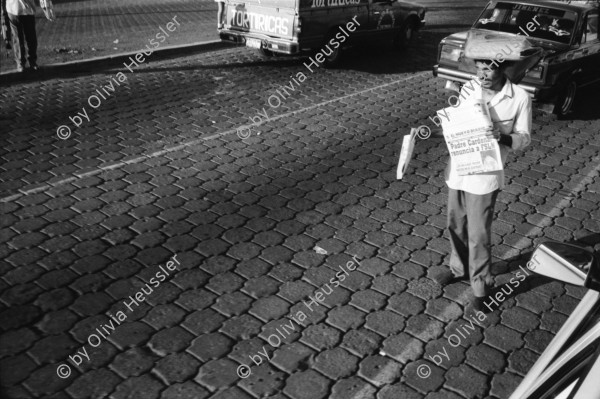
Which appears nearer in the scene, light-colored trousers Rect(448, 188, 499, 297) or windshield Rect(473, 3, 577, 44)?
light-colored trousers Rect(448, 188, 499, 297)

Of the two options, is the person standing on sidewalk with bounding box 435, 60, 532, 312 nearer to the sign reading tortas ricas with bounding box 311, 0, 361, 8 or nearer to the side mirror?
the side mirror

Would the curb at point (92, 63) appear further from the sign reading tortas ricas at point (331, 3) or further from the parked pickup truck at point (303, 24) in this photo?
the sign reading tortas ricas at point (331, 3)

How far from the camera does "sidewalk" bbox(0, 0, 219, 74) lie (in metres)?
12.5

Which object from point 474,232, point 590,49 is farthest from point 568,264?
point 590,49

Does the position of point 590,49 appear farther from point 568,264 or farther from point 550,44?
point 568,264

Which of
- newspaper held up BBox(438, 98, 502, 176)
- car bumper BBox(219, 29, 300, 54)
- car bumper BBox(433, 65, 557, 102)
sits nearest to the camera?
newspaper held up BBox(438, 98, 502, 176)

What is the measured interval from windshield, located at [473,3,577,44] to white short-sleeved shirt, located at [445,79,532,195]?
5.79 m

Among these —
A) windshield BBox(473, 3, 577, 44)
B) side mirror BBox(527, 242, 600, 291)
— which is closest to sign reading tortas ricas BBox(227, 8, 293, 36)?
windshield BBox(473, 3, 577, 44)

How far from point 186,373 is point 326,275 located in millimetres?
1646

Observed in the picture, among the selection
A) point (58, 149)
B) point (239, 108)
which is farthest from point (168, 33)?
point (58, 149)

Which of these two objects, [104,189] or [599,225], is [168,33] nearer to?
[104,189]

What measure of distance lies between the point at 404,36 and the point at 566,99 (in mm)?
5285

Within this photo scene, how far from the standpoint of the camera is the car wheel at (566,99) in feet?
30.5

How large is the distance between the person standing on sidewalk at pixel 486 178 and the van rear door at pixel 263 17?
7165 mm
